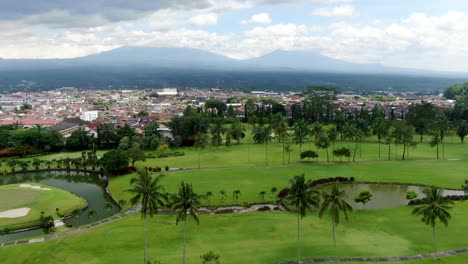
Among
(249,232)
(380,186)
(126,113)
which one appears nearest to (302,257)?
(249,232)

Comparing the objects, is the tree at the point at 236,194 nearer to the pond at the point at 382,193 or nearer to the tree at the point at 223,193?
the tree at the point at 223,193

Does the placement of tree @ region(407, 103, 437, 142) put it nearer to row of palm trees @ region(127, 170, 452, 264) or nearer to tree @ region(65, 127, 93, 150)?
row of palm trees @ region(127, 170, 452, 264)

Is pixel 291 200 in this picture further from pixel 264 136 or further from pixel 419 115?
pixel 419 115

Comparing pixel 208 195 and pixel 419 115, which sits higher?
pixel 419 115

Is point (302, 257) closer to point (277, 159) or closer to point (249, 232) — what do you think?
point (249, 232)

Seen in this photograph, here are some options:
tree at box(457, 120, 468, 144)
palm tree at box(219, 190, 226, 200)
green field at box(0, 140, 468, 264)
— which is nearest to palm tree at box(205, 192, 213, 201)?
green field at box(0, 140, 468, 264)

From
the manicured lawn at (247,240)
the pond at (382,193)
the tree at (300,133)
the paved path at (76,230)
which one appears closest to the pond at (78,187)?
the paved path at (76,230)

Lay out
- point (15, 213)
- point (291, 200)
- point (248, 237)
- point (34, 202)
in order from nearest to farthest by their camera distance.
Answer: point (291, 200) < point (248, 237) < point (15, 213) < point (34, 202)

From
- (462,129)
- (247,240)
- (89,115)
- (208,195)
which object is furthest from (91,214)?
(89,115)
